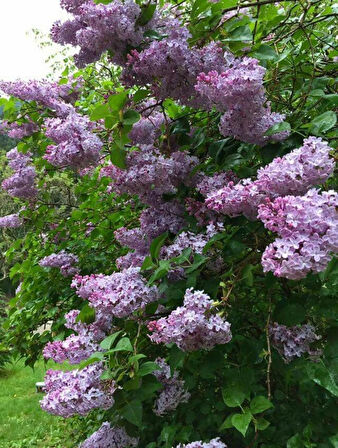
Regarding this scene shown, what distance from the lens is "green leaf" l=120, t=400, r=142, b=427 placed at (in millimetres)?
1426

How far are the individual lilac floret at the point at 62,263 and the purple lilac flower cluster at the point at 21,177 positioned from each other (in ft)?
1.68

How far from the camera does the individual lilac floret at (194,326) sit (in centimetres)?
127

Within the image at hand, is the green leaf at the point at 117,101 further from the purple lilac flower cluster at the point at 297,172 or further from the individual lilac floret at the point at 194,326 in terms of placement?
the individual lilac floret at the point at 194,326

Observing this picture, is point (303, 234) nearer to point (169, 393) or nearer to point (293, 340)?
point (293, 340)

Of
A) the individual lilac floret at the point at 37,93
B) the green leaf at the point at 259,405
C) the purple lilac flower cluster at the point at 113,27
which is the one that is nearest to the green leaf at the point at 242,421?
the green leaf at the point at 259,405

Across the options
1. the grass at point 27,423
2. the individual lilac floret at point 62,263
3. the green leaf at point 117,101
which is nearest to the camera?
the green leaf at point 117,101

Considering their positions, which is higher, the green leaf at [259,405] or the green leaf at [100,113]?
the green leaf at [100,113]

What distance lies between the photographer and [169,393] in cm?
169

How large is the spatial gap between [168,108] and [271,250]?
5.16 feet

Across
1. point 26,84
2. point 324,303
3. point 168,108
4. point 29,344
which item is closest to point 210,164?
point 168,108

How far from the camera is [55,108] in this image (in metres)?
2.72

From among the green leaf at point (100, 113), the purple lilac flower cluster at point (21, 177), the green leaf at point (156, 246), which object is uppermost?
the green leaf at point (100, 113)

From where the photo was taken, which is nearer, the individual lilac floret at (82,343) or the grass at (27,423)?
the individual lilac floret at (82,343)

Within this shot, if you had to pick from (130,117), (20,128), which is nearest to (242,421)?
(130,117)
